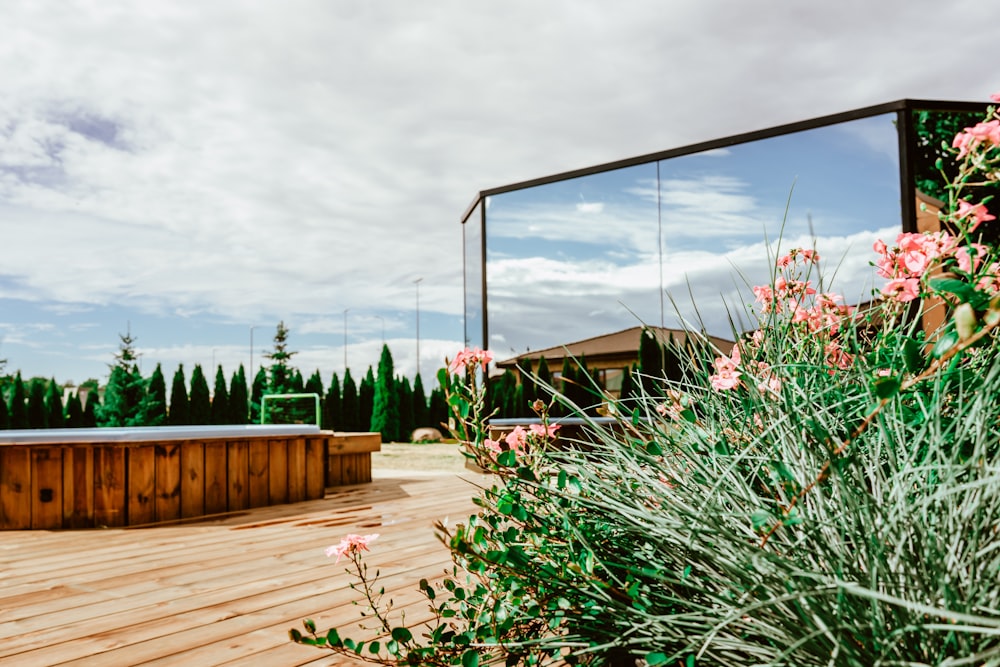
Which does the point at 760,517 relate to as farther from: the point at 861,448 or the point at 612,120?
the point at 612,120

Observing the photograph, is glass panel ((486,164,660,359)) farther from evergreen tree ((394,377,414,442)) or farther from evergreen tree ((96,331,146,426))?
evergreen tree ((96,331,146,426))

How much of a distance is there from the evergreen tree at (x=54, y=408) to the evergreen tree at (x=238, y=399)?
9.37 feet

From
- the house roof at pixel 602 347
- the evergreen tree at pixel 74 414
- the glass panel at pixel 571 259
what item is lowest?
the evergreen tree at pixel 74 414

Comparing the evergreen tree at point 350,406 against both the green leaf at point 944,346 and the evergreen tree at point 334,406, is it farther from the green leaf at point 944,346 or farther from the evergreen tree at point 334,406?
the green leaf at point 944,346

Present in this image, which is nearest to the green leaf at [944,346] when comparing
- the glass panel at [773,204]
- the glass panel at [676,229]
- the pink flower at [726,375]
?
the pink flower at [726,375]

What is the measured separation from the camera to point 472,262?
7539mm

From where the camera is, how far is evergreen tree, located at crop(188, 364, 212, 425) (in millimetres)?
12617

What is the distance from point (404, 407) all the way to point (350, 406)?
1.15 meters

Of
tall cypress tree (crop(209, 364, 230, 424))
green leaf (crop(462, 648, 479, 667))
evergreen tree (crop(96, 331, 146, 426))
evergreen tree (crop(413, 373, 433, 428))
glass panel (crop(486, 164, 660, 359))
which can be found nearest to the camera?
green leaf (crop(462, 648, 479, 667))

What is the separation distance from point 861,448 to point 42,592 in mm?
2642

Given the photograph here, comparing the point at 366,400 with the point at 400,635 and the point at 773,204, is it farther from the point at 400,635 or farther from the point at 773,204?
the point at 400,635

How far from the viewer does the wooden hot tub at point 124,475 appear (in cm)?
365

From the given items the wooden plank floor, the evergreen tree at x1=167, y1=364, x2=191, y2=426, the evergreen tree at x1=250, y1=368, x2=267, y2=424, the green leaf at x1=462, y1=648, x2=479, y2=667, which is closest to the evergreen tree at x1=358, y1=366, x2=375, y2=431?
the evergreen tree at x1=250, y1=368, x2=267, y2=424

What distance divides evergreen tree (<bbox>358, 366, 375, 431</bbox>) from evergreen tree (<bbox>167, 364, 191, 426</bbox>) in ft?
11.1
